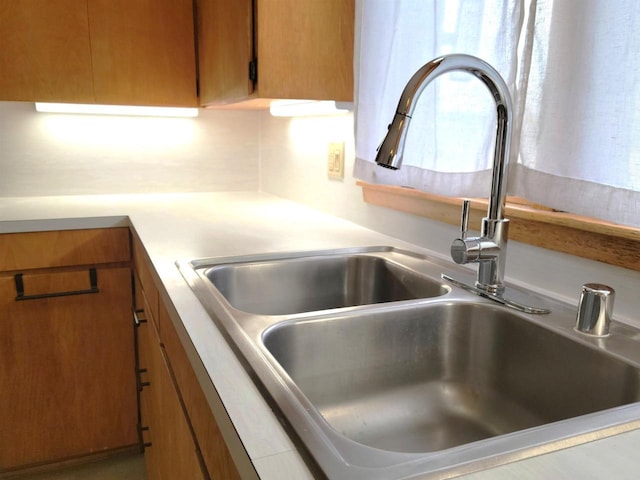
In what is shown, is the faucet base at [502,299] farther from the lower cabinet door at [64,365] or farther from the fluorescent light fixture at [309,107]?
the lower cabinet door at [64,365]

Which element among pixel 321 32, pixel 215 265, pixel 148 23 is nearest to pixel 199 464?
pixel 215 265

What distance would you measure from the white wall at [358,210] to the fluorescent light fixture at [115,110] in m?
0.38

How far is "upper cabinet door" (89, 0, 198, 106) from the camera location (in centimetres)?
187

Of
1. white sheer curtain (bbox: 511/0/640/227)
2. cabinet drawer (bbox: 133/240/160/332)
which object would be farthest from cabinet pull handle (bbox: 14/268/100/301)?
white sheer curtain (bbox: 511/0/640/227)

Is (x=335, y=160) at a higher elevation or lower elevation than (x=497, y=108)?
lower

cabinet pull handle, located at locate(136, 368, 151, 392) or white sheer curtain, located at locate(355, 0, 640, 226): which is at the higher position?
white sheer curtain, located at locate(355, 0, 640, 226)

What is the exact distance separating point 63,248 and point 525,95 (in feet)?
4.60

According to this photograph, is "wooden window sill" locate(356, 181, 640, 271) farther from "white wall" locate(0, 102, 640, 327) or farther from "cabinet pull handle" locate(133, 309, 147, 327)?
"cabinet pull handle" locate(133, 309, 147, 327)

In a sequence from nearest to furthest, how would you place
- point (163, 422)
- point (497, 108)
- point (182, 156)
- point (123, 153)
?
point (497, 108)
point (163, 422)
point (123, 153)
point (182, 156)

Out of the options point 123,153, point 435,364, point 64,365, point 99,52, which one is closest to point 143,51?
point 99,52

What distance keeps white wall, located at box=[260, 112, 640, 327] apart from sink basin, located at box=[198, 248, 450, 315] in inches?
5.8

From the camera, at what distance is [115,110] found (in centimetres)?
209

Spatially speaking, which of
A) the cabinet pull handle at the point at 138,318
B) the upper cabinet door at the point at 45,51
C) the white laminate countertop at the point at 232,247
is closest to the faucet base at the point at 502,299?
the white laminate countertop at the point at 232,247

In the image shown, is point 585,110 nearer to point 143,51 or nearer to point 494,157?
point 494,157
